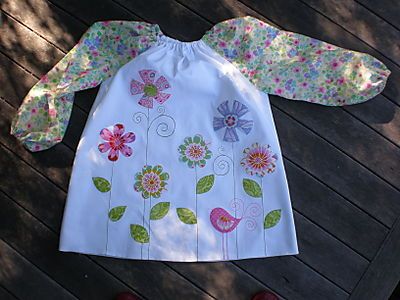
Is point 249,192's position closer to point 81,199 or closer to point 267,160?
point 267,160

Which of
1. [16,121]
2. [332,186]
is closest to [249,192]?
[332,186]

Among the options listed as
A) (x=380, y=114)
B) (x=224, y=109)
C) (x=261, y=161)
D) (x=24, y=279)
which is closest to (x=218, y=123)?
(x=224, y=109)

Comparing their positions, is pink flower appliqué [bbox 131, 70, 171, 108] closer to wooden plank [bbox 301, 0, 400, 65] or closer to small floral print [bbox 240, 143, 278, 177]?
small floral print [bbox 240, 143, 278, 177]

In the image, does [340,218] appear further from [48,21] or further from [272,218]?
[48,21]

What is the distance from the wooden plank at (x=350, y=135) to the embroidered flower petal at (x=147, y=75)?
363mm

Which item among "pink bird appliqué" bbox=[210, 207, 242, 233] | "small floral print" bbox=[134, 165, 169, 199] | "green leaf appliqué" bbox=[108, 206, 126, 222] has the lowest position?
"green leaf appliqué" bbox=[108, 206, 126, 222]

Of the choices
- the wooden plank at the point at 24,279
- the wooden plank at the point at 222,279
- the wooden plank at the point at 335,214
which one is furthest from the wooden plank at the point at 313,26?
the wooden plank at the point at 24,279

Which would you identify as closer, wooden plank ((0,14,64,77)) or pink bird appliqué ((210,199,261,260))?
pink bird appliqué ((210,199,261,260))

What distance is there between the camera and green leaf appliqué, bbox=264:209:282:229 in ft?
4.74

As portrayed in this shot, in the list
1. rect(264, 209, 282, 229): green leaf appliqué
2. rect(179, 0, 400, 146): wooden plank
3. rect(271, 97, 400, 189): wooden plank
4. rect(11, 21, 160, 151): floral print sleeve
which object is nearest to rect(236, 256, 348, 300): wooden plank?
rect(264, 209, 282, 229): green leaf appliqué

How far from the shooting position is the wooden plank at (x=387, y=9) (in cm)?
155

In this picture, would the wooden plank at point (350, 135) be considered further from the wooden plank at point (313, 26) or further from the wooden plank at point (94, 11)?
the wooden plank at point (94, 11)

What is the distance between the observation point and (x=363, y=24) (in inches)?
61.3

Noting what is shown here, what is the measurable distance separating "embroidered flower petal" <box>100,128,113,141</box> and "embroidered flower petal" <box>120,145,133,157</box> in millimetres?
47
